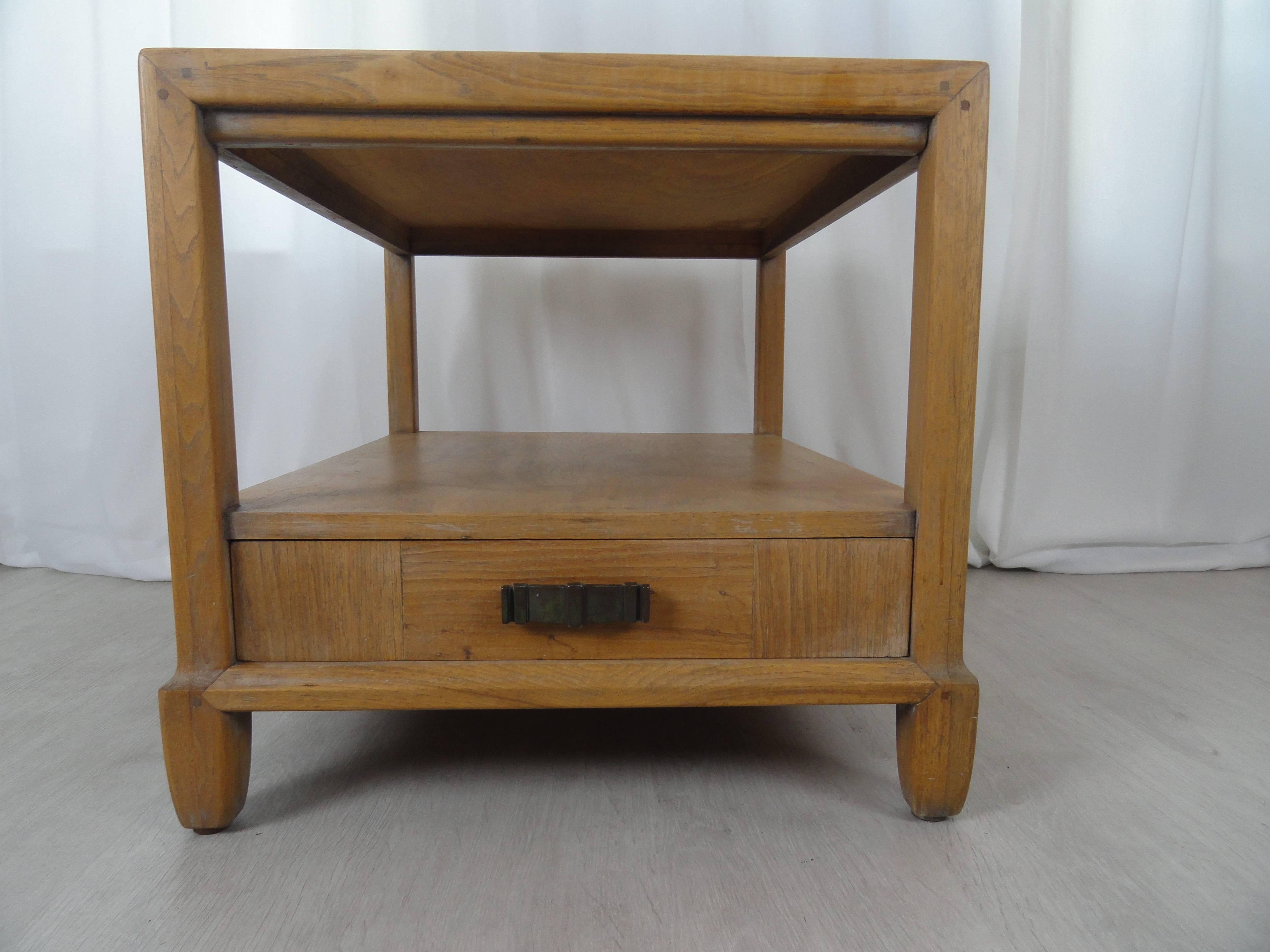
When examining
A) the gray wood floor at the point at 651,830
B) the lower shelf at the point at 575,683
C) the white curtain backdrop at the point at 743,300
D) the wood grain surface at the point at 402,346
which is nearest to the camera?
the gray wood floor at the point at 651,830

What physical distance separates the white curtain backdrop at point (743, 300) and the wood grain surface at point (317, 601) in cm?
99

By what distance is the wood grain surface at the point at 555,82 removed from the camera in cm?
68

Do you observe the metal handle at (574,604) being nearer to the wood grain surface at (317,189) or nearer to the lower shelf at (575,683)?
the lower shelf at (575,683)

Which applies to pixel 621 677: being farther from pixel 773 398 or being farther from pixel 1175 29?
pixel 1175 29

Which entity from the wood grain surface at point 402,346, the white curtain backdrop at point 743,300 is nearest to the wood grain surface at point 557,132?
→ the wood grain surface at point 402,346

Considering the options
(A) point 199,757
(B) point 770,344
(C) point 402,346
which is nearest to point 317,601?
(A) point 199,757

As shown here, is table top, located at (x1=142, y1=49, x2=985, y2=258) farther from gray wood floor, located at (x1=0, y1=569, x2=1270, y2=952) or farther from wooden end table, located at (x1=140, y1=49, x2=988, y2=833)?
gray wood floor, located at (x1=0, y1=569, x2=1270, y2=952)

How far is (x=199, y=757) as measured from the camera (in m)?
0.73

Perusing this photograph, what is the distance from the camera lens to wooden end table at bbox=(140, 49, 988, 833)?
69 cm

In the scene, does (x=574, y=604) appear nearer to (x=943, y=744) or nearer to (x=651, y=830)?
(x=651, y=830)

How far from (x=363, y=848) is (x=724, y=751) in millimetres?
Result: 387

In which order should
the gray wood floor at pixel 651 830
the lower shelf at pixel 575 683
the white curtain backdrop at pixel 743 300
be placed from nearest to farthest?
the gray wood floor at pixel 651 830, the lower shelf at pixel 575 683, the white curtain backdrop at pixel 743 300

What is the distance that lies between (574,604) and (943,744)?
1.16 ft

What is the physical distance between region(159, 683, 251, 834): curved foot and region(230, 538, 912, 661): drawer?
0.19ft
